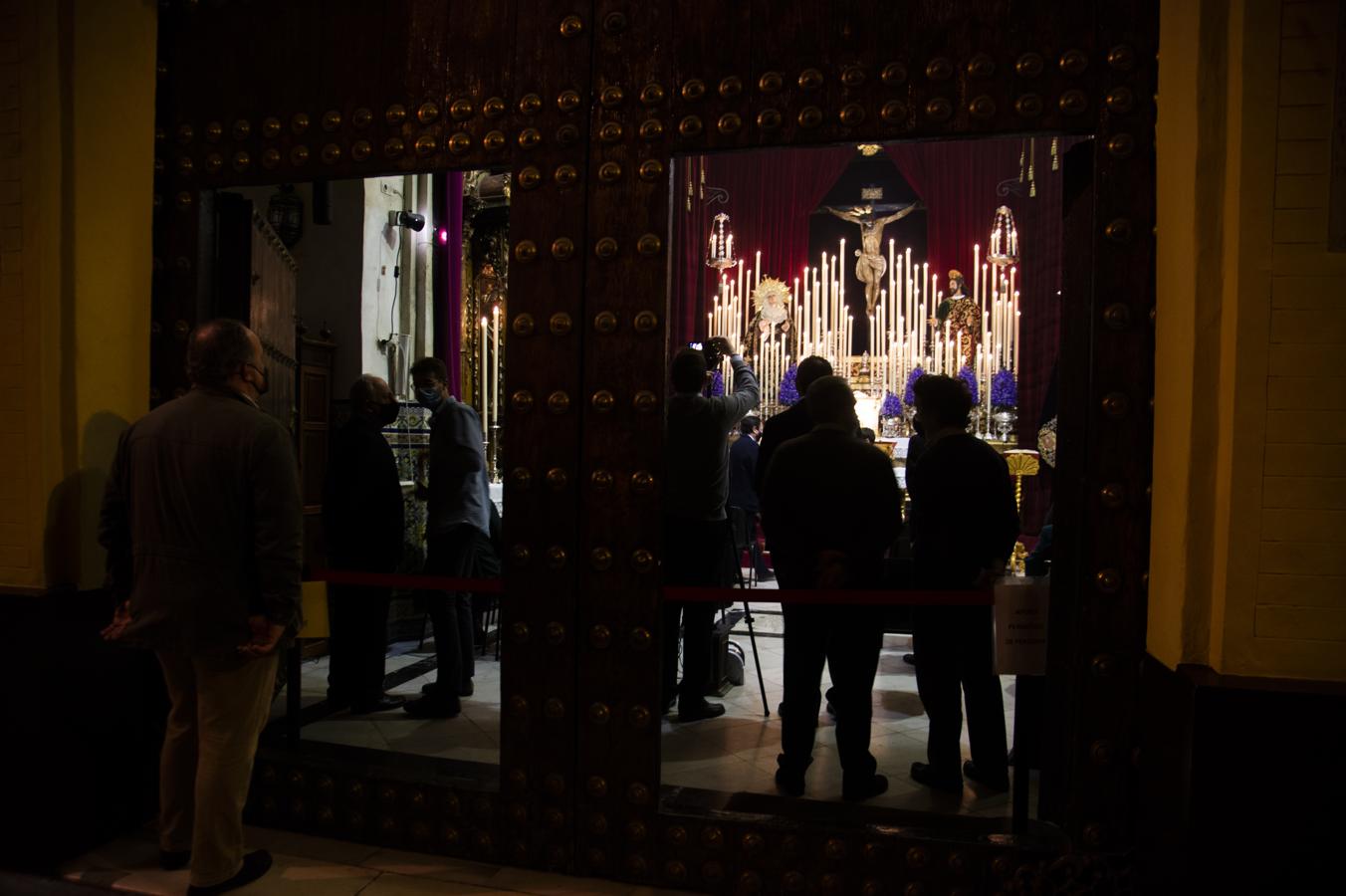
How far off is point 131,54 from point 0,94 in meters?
0.42

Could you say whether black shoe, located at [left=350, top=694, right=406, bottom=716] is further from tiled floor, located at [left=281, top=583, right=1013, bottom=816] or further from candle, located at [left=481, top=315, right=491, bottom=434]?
candle, located at [left=481, top=315, right=491, bottom=434]

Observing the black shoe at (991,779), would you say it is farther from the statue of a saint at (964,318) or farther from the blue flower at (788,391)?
the statue of a saint at (964,318)

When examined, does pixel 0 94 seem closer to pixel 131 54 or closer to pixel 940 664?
pixel 131 54

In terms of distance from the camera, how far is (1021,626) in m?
2.70

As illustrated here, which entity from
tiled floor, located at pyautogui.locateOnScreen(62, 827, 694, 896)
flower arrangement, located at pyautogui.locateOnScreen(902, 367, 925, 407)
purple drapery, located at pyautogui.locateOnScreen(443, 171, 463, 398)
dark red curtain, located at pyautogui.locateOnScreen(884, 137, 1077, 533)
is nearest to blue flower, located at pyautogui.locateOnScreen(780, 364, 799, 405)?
flower arrangement, located at pyautogui.locateOnScreen(902, 367, 925, 407)

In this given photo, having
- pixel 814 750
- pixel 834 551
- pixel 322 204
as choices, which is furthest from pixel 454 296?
pixel 834 551

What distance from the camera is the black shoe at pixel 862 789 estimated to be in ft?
11.4

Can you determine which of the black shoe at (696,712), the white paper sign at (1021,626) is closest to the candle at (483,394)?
the black shoe at (696,712)

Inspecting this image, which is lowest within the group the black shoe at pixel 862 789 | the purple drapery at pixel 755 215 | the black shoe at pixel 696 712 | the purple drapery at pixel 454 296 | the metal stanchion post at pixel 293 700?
the black shoe at pixel 696 712

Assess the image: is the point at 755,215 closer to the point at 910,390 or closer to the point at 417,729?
the point at 910,390

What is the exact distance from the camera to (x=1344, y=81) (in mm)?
2023

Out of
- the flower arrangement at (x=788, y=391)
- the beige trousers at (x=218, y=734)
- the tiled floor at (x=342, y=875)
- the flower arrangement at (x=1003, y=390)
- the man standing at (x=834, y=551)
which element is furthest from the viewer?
the flower arrangement at (x=788, y=391)

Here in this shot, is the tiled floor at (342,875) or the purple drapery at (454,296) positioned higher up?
the purple drapery at (454,296)

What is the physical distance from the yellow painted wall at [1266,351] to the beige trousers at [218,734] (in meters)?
2.59
